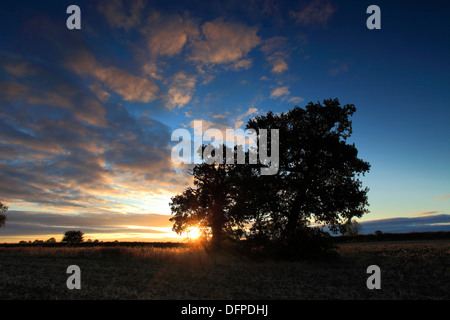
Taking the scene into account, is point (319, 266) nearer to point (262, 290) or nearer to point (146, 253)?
point (262, 290)

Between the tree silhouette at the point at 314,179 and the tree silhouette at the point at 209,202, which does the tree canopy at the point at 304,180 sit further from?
the tree silhouette at the point at 209,202

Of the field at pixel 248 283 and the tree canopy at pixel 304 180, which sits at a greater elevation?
the tree canopy at pixel 304 180

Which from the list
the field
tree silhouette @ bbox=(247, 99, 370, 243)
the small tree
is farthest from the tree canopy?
the small tree

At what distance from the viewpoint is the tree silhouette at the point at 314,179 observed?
2179 cm

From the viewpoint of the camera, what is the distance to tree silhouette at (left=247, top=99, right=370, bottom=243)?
71.5 ft

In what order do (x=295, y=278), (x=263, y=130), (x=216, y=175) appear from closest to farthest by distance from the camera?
(x=295, y=278) < (x=263, y=130) < (x=216, y=175)

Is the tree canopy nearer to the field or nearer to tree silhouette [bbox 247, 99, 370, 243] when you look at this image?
tree silhouette [bbox 247, 99, 370, 243]

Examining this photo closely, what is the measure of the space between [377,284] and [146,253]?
17780mm

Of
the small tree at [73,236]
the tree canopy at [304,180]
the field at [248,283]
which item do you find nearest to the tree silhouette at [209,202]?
the tree canopy at [304,180]

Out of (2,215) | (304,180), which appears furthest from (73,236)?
(304,180)

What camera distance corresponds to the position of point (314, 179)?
72.4ft
